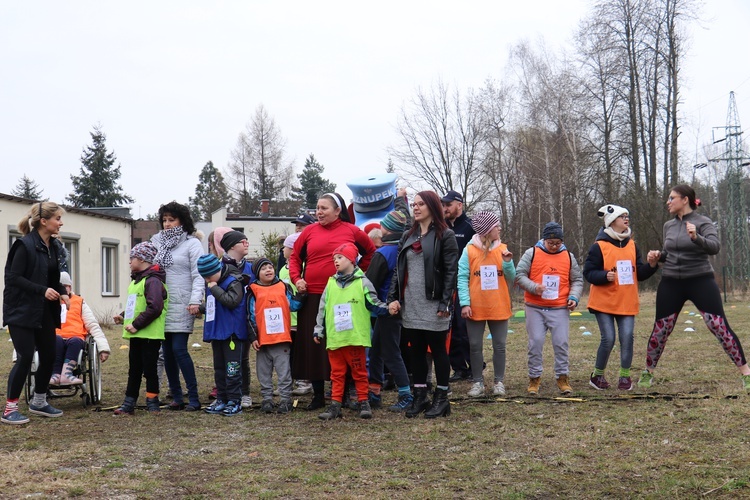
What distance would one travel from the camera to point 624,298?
7500 mm

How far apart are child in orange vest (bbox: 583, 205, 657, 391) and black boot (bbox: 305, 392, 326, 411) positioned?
264 centimetres

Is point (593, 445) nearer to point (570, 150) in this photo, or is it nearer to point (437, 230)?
point (437, 230)

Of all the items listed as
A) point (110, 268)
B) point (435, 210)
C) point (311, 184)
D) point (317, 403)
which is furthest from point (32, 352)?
point (311, 184)

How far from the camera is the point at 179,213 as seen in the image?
7324 millimetres

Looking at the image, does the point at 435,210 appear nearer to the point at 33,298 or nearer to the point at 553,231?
the point at 553,231

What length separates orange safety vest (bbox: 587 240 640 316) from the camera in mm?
7500

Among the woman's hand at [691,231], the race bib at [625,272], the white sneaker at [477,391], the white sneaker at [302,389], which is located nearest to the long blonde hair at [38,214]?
the white sneaker at [302,389]

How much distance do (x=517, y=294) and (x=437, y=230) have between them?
26976 millimetres

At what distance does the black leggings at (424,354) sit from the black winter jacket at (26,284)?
304 cm

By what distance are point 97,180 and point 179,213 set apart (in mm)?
52072

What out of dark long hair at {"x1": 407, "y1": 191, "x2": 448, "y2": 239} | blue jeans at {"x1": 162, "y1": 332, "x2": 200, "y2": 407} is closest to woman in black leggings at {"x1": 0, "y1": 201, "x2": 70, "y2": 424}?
blue jeans at {"x1": 162, "y1": 332, "x2": 200, "y2": 407}

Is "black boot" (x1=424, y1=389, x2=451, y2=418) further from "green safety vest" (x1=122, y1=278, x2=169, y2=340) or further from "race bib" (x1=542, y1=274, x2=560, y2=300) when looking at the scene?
"green safety vest" (x1=122, y1=278, x2=169, y2=340)

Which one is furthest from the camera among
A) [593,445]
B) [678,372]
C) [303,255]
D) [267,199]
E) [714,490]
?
[267,199]

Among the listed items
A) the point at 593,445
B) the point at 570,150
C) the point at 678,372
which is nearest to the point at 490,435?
the point at 593,445
